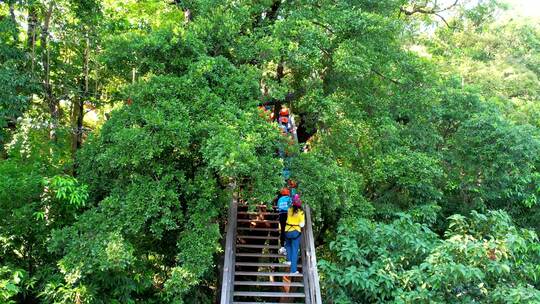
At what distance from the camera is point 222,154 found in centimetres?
540

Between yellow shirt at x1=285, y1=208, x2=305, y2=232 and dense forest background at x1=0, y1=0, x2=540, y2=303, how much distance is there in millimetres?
539

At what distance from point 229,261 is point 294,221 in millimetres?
1270

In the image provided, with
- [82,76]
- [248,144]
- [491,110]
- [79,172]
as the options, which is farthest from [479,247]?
[82,76]

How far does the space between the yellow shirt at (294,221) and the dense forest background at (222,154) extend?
1.77 feet

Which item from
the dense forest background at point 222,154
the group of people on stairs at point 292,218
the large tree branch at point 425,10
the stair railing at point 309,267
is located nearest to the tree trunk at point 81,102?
the dense forest background at point 222,154

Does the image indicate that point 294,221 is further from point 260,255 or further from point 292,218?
point 260,255

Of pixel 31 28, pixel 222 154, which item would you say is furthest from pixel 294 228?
pixel 31 28

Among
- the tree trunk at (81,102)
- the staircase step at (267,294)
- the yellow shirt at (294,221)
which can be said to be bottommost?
the staircase step at (267,294)

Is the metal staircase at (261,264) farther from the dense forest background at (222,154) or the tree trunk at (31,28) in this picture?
the tree trunk at (31,28)

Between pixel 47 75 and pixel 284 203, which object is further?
pixel 47 75

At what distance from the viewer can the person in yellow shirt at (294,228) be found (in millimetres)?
7023

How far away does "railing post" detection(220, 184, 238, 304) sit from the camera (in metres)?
6.39

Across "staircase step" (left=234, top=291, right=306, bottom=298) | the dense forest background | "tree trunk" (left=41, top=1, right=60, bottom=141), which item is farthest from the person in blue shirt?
"tree trunk" (left=41, top=1, right=60, bottom=141)

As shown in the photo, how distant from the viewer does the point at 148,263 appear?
25.2 feet
